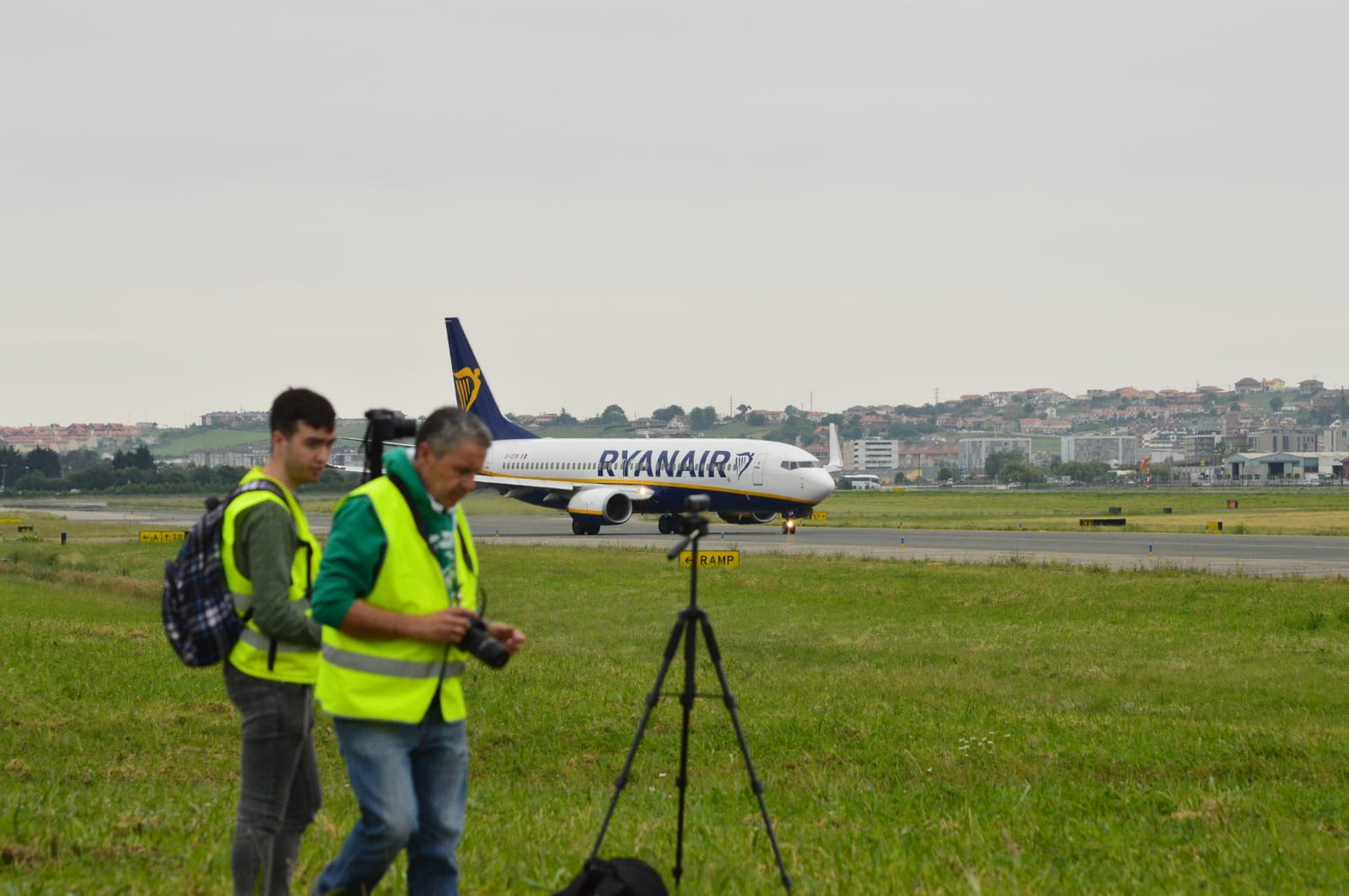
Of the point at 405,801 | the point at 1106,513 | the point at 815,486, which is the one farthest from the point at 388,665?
the point at 1106,513

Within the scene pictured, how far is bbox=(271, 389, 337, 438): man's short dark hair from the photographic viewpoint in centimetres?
591

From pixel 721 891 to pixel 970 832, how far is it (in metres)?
2.19

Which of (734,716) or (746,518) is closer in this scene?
(734,716)

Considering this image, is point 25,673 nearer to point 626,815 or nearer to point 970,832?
point 626,815

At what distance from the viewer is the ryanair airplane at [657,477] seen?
163 feet

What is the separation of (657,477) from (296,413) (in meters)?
46.5

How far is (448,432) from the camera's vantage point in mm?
5371

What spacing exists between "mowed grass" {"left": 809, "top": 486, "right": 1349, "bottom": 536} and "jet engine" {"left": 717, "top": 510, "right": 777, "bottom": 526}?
335cm

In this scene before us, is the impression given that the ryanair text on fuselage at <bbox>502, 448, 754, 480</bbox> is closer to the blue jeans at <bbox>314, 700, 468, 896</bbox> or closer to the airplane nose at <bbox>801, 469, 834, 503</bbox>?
the airplane nose at <bbox>801, 469, 834, 503</bbox>

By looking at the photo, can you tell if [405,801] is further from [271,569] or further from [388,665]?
[271,569]

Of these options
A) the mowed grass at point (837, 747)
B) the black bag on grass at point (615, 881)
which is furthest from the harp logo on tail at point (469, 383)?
the black bag on grass at point (615, 881)

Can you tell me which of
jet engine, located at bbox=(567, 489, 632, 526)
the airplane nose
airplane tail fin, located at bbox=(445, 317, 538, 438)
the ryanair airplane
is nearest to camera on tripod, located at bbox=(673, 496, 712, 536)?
the ryanair airplane

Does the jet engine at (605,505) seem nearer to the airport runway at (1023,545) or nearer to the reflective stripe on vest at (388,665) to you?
the airport runway at (1023,545)

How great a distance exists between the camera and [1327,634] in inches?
824
